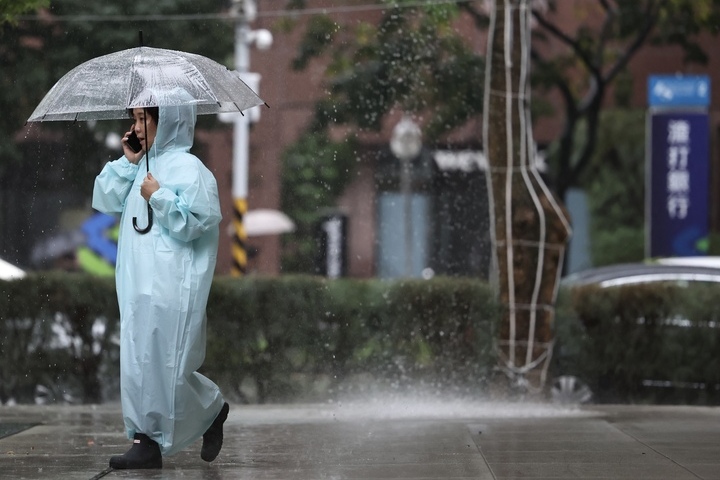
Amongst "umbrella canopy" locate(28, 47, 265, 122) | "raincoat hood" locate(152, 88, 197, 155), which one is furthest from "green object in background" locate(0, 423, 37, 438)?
"raincoat hood" locate(152, 88, 197, 155)

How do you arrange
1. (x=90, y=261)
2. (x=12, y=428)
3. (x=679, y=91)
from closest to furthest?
(x=12, y=428) → (x=679, y=91) → (x=90, y=261)

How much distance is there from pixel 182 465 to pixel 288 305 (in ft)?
13.0

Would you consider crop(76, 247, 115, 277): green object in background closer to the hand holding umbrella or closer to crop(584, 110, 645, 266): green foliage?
crop(584, 110, 645, 266): green foliage

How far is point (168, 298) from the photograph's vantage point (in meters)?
6.23

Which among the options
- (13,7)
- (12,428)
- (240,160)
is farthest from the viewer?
(240,160)

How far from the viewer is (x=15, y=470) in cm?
646

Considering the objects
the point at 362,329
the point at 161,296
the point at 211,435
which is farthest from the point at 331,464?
the point at 362,329

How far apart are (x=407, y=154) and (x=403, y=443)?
43.2 feet

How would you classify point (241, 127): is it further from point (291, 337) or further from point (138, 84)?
point (138, 84)

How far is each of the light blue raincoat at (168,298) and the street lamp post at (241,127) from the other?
8.57 metres

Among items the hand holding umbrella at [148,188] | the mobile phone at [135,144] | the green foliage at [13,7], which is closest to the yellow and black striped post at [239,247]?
the green foliage at [13,7]

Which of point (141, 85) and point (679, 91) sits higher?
point (679, 91)

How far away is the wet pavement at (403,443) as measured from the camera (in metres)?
6.34

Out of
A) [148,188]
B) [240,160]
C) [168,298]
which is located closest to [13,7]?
[148,188]
